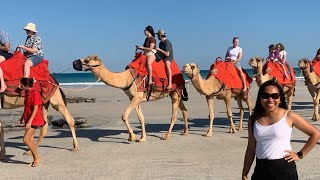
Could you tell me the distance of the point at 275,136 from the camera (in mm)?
3840

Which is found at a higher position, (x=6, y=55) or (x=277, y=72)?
(x=6, y=55)

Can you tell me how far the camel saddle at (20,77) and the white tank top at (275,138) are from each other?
582cm

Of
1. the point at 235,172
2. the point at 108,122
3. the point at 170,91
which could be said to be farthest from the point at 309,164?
the point at 108,122

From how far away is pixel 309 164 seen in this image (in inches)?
293

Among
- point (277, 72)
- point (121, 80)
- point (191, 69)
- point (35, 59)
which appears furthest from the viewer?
point (277, 72)

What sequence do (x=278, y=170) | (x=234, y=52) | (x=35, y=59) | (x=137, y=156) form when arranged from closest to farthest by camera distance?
(x=278, y=170) < (x=137, y=156) < (x=35, y=59) < (x=234, y=52)

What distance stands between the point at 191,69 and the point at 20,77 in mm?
4106

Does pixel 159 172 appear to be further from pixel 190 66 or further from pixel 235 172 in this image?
pixel 190 66

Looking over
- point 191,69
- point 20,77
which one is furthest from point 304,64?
point 20,77

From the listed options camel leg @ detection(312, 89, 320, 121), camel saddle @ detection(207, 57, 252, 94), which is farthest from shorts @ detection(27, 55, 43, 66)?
camel leg @ detection(312, 89, 320, 121)

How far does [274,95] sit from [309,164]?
13.3ft

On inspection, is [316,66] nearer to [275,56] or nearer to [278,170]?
[275,56]

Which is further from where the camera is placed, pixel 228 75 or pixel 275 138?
pixel 228 75

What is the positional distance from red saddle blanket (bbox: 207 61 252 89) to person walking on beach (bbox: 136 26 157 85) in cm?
196
